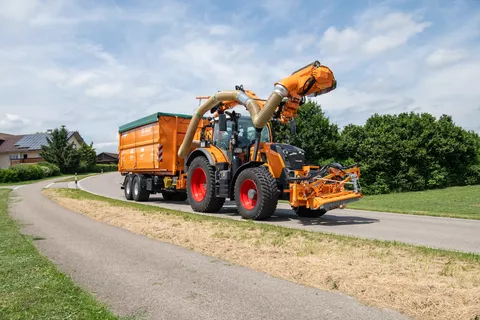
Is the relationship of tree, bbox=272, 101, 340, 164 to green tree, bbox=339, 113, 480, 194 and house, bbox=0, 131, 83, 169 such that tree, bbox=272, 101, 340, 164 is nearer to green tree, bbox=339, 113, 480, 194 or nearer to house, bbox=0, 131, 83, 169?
green tree, bbox=339, 113, 480, 194

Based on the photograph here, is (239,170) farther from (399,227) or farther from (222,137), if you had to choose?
(399,227)

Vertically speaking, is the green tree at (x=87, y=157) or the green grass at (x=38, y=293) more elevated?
the green tree at (x=87, y=157)

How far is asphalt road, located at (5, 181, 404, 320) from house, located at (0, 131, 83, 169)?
60.3 m

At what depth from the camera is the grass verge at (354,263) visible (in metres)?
4.20

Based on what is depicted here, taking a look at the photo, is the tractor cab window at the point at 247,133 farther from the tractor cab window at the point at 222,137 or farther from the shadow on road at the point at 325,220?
the shadow on road at the point at 325,220

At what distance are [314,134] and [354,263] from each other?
22.7 m

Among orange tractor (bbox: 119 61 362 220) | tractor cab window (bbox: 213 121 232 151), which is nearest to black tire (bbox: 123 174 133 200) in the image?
orange tractor (bbox: 119 61 362 220)

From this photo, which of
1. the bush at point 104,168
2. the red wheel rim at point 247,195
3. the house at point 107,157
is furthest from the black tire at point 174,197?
the house at point 107,157

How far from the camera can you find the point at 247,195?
1116 cm

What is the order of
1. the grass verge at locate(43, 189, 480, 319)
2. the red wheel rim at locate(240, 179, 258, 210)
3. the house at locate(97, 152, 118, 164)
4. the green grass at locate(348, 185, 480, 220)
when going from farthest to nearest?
the house at locate(97, 152, 118, 164) → the green grass at locate(348, 185, 480, 220) → the red wheel rim at locate(240, 179, 258, 210) → the grass verge at locate(43, 189, 480, 319)

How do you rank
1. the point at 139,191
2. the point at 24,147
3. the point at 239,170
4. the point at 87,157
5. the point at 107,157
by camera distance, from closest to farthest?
the point at 239,170 < the point at 139,191 < the point at 87,157 < the point at 24,147 < the point at 107,157

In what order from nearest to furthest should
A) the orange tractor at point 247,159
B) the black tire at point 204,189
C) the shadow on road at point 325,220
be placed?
the orange tractor at point 247,159, the shadow on road at point 325,220, the black tire at point 204,189

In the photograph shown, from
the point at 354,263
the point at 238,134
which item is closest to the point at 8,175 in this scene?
the point at 238,134

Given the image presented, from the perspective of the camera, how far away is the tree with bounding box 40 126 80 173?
175ft
